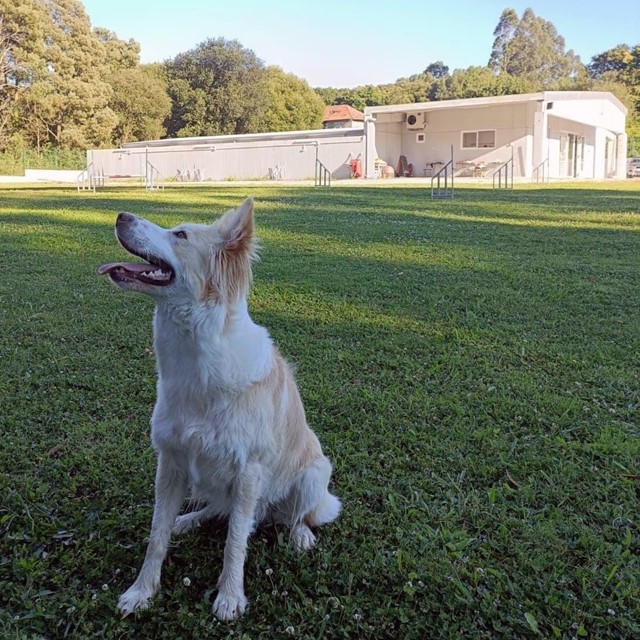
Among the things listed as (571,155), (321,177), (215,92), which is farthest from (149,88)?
(571,155)

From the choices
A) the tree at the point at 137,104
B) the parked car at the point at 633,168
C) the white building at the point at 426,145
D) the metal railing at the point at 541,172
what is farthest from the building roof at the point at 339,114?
the metal railing at the point at 541,172

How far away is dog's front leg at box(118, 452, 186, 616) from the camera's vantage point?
255 centimetres

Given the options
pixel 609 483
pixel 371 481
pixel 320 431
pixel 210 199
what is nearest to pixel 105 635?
pixel 371 481

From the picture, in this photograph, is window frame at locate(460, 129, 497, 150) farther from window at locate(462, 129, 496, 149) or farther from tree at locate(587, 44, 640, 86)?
tree at locate(587, 44, 640, 86)

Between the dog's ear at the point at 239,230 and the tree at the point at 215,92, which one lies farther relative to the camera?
the tree at the point at 215,92

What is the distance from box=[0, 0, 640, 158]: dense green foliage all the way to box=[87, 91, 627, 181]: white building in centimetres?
434

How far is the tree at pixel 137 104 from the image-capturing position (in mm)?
49031

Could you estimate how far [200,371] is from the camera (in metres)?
2.42

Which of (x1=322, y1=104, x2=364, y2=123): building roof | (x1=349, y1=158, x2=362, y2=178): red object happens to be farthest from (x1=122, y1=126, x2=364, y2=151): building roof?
(x1=322, y1=104, x2=364, y2=123): building roof

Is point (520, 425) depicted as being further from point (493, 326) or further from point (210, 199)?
point (210, 199)

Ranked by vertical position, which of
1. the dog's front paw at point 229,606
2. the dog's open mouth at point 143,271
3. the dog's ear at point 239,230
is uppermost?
the dog's ear at point 239,230

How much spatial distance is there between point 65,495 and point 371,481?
5.34 feet

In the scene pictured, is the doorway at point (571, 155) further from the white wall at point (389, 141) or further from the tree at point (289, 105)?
the tree at point (289, 105)

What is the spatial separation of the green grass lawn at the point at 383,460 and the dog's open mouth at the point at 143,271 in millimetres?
Result: 1312
